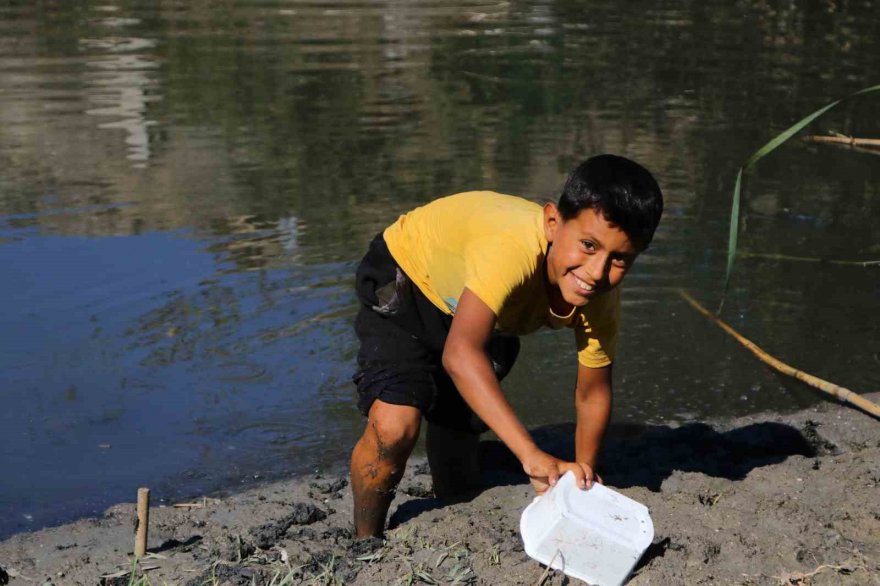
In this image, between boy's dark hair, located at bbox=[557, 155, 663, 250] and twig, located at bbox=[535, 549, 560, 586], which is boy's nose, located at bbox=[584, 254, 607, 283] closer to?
boy's dark hair, located at bbox=[557, 155, 663, 250]

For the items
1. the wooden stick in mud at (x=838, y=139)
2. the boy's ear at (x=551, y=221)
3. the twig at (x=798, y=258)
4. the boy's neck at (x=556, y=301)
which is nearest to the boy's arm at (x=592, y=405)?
the boy's neck at (x=556, y=301)

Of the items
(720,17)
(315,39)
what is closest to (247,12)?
(315,39)

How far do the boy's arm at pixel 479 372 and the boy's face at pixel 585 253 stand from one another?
22 cm

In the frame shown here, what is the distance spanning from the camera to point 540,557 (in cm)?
277

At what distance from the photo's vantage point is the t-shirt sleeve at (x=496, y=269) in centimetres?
282

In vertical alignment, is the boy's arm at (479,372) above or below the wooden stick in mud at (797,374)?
above

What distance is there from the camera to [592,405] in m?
3.25

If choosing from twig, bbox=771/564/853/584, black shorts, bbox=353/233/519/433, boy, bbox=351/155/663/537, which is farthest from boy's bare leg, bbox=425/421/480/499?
twig, bbox=771/564/853/584

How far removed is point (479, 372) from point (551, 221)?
0.43m

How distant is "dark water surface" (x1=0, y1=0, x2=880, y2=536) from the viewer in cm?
461

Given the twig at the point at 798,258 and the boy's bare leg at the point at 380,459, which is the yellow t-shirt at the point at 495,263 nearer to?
the boy's bare leg at the point at 380,459

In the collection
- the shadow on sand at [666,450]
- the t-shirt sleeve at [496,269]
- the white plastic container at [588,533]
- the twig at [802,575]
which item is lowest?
the shadow on sand at [666,450]

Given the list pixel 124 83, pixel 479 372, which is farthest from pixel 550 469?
pixel 124 83

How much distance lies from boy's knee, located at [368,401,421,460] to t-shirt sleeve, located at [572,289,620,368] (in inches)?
19.2
